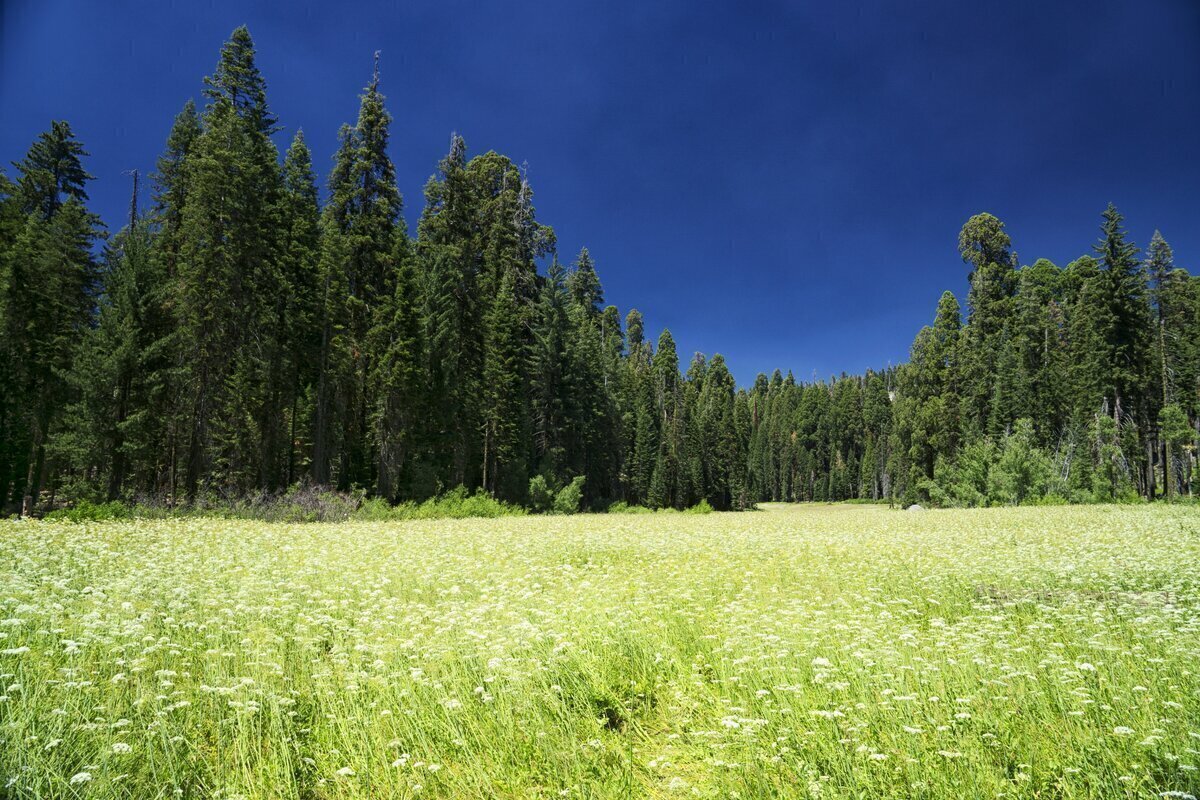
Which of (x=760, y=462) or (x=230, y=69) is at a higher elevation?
(x=230, y=69)

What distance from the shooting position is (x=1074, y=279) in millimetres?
53469

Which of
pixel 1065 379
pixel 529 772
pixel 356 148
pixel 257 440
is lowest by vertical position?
pixel 529 772

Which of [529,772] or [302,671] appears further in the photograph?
[302,671]

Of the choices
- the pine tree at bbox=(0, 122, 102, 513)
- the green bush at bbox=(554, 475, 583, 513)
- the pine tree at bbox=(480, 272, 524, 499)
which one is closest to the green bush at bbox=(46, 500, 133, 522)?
the pine tree at bbox=(0, 122, 102, 513)

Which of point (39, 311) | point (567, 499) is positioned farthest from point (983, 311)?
point (39, 311)

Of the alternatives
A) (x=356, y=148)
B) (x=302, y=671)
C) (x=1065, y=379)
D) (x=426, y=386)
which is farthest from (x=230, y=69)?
(x=1065, y=379)

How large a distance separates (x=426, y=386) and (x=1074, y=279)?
61.9m

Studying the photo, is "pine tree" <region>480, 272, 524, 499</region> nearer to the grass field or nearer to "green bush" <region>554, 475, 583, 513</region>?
"green bush" <region>554, 475, 583, 513</region>

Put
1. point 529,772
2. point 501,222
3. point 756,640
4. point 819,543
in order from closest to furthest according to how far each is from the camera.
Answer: point 529,772 → point 756,640 → point 819,543 → point 501,222

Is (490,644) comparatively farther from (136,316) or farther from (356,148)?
(356,148)

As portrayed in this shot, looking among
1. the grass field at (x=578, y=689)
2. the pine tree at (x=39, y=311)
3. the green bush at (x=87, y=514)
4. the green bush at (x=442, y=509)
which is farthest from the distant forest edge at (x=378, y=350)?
the grass field at (x=578, y=689)

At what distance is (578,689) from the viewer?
189 inches

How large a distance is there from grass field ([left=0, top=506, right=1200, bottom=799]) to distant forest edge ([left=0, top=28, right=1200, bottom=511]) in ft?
61.3

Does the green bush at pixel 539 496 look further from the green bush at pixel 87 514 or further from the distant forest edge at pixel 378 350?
the green bush at pixel 87 514
